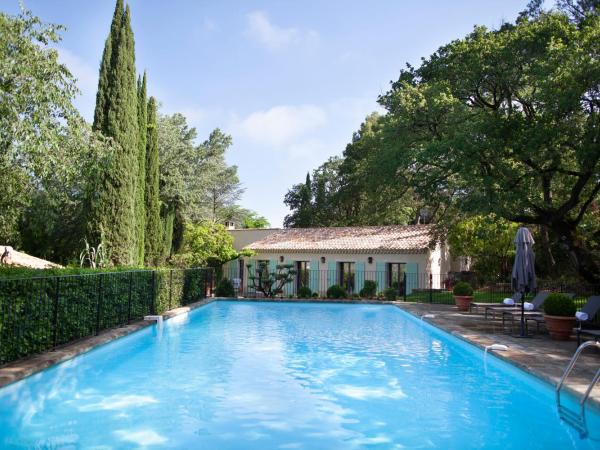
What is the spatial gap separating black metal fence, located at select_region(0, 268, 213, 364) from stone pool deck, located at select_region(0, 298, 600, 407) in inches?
8.8

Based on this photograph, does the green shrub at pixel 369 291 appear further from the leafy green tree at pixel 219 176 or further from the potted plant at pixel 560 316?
the leafy green tree at pixel 219 176

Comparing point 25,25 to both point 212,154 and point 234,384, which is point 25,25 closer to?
point 234,384

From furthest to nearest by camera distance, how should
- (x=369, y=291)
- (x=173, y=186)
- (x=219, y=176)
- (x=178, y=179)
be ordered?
1. (x=219, y=176)
2. (x=178, y=179)
3. (x=173, y=186)
4. (x=369, y=291)

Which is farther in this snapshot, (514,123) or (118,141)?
(118,141)

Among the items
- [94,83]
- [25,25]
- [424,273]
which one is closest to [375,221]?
[424,273]

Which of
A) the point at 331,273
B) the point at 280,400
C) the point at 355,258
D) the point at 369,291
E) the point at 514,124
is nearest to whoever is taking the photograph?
the point at 280,400

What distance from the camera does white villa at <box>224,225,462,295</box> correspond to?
89.1 feet

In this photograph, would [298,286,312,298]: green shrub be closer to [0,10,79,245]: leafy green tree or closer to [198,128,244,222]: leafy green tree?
[0,10,79,245]: leafy green tree

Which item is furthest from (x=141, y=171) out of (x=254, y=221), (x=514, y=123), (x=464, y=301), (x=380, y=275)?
(x=254, y=221)

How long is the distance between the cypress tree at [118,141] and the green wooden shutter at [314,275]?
40.1 ft

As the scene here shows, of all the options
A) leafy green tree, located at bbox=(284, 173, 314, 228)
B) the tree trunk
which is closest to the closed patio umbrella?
the tree trunk

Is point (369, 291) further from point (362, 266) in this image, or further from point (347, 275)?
point (347, 275)

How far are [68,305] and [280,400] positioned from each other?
4728mm

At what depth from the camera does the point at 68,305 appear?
9281 mm
